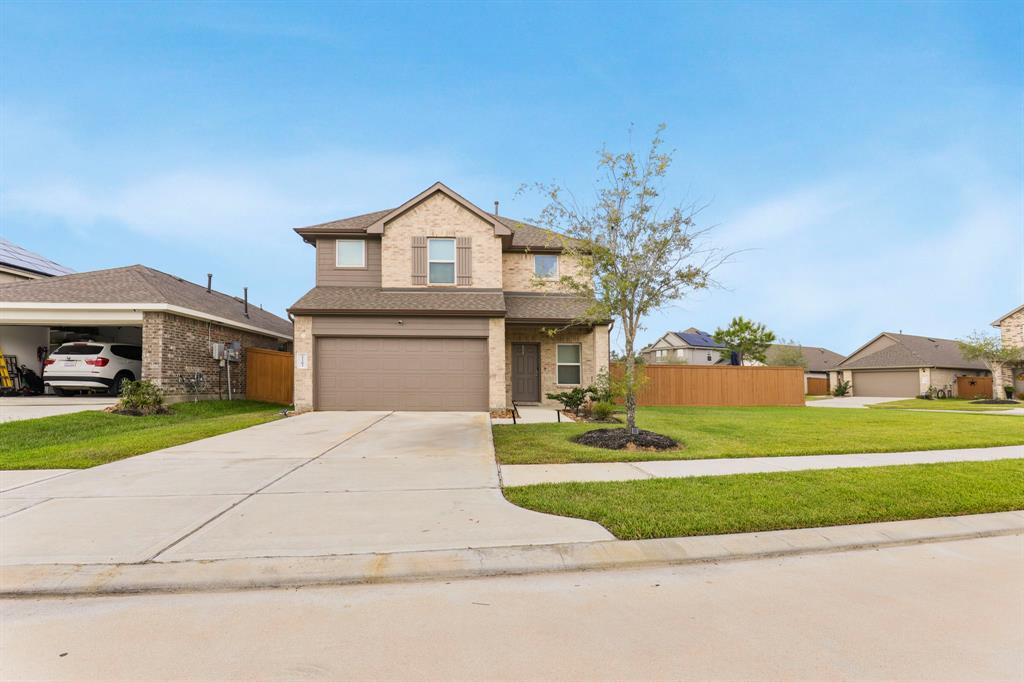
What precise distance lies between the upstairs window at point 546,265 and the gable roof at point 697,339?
3678 cm

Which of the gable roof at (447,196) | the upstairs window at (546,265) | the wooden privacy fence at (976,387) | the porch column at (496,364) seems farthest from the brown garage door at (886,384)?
the gable roof at (447,196)

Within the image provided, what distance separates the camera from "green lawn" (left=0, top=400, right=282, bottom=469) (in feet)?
24.3

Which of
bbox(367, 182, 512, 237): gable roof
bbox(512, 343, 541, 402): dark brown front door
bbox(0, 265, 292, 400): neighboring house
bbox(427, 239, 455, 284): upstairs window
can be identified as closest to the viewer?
bbox(0, 265, 292, 400): neighboring house

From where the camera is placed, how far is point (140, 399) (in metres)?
12.9

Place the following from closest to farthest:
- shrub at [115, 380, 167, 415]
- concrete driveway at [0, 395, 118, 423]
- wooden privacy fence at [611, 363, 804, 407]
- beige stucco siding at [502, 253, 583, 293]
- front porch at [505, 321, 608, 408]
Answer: concrete driveway at [0, 395, 118, 423] < shrub at [115, 380, 167, 415] < front porch at [505, 321, 608, 408] < beige stucco siding at [502, 253, 583, 293] < wooden privacy fence at [611, 363, 804, 407]

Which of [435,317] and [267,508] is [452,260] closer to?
[435,317]

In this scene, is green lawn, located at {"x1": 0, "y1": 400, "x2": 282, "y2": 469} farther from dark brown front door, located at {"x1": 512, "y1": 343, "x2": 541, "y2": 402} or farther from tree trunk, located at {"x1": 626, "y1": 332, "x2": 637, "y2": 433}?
tree trunk, located at {"x1": 626, "y1": 332, "x2": 637, "y2": 433}

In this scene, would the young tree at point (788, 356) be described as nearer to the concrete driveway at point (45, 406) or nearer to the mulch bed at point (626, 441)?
the mulch bed at point (626, 441)

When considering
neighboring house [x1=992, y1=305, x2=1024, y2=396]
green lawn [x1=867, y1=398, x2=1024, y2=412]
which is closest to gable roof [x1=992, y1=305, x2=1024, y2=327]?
neighboring house [x1=992, y1=305, x2=1024, y2=396]

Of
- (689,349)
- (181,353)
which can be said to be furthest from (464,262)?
(689,349)

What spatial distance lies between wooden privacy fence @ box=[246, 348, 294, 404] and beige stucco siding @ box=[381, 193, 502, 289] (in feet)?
18.1

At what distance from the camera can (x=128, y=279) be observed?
16.7 m

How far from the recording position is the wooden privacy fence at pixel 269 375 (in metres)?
18.0

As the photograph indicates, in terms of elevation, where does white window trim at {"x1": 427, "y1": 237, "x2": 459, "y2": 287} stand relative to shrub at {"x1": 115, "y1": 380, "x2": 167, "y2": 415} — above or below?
above
